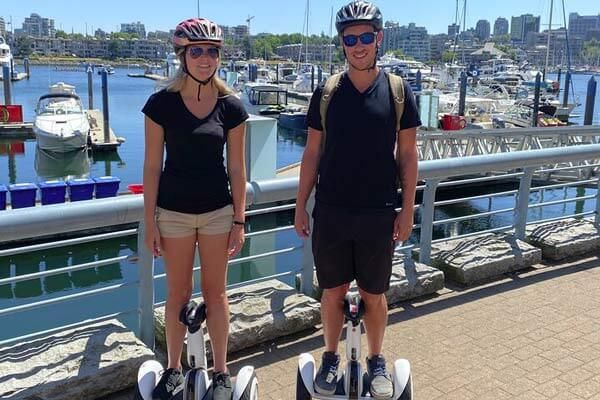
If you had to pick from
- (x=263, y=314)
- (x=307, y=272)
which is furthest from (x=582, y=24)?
(x=263, y=314)

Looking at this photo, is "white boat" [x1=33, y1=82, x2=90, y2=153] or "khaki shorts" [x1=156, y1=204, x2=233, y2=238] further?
"white boat" [x1=33, y1=82, x2=90, y2=153]

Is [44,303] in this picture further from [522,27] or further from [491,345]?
[522,27]

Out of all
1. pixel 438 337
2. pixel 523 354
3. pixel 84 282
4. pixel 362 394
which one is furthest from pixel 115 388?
pixel 84 282

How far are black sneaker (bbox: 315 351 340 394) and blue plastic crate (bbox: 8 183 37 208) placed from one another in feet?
39.4

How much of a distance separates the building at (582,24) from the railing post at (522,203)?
673ft

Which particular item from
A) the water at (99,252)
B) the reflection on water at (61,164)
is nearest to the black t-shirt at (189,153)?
the water at (99,252)

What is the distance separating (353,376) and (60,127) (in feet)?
102

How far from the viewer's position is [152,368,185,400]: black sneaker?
290cm

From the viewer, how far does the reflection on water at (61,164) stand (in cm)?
2922

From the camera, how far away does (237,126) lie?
300 cm

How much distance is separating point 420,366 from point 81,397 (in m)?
1.95

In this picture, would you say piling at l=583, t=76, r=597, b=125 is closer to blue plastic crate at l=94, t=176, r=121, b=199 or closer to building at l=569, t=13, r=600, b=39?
blue plastic crate at l=94, t=176, r=121, b=199

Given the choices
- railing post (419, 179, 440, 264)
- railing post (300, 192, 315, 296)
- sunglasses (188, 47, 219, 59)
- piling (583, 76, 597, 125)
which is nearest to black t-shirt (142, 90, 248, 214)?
sunglasses (188, 47, 219, 59)

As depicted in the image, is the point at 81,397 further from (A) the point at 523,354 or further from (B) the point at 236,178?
(A) the point at 523,354
